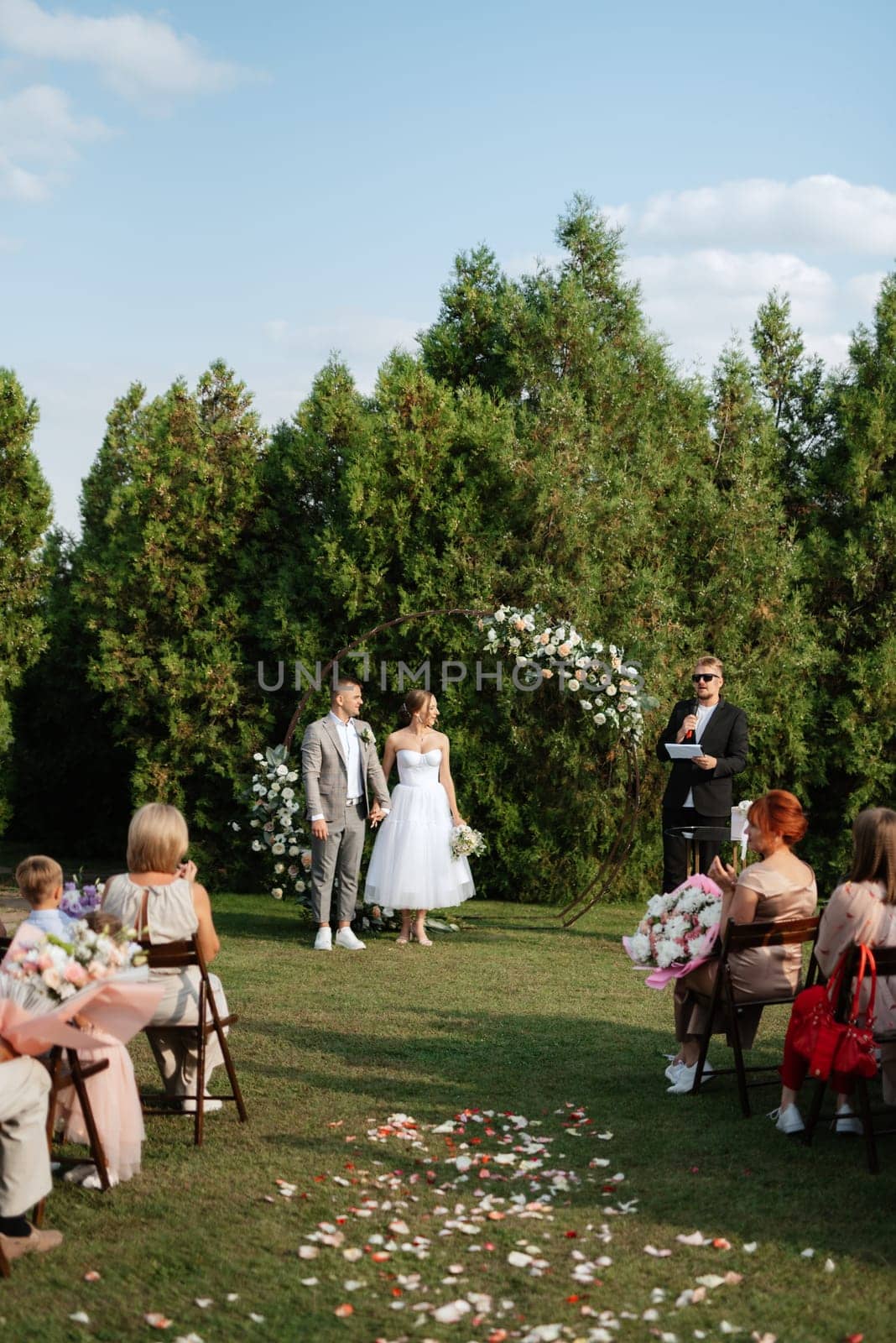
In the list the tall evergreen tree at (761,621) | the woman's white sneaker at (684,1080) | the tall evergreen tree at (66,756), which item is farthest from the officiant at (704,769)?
the tall evergreen tree at (66,756)

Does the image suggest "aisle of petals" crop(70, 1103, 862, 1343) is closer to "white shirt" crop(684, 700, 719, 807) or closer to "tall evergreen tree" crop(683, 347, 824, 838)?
"white shirt" crop(684, 700, 719, 807)

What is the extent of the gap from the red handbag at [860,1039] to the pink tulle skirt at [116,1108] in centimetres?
254

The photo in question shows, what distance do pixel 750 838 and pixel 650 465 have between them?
7.93 meters

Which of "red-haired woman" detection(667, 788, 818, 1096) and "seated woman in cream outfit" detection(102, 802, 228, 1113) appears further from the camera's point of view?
"red-haired woman" detection(667, 788, 818, 1096)

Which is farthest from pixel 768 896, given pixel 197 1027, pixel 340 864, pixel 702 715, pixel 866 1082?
pixel 340 864

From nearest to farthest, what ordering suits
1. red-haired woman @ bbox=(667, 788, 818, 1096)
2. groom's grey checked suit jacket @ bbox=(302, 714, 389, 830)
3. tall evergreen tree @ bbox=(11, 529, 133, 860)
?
red-haired woman @ bbox=(667, 788, 818, 1096), groom's grey checked suit jacket @ bbox=(302, 714, 389, 830), tall evergreen tree @ bbox=(11, 529, 133, 860)

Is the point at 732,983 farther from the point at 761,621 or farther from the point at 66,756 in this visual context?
the point at 66,756

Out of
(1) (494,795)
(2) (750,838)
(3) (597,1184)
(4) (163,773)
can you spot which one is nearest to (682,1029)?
(2) (750,838)

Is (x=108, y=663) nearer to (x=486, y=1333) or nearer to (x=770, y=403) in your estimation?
(x=770, y=403)

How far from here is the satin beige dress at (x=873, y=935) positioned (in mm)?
4754

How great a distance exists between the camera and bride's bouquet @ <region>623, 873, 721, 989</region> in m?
5.47

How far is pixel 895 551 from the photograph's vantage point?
42.6 ft

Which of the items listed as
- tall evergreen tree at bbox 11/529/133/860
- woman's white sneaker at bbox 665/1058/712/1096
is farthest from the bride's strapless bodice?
tall evergreen tree at bbox 11/529/133/860

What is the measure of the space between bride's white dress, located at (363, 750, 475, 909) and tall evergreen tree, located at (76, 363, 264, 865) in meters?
2.98
